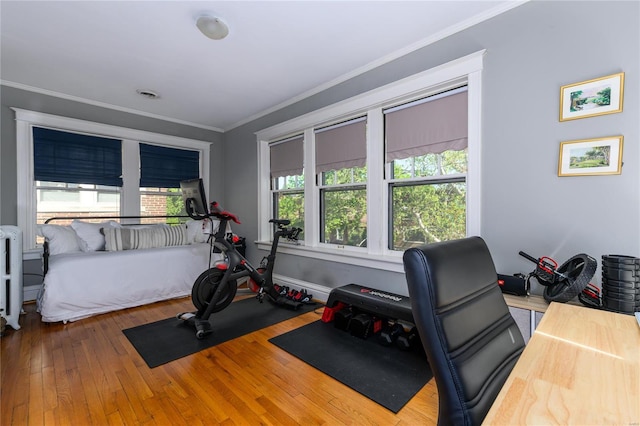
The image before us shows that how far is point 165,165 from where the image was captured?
15.3 ft

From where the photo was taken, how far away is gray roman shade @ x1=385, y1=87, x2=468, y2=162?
2436 mm

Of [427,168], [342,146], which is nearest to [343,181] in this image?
[342,146]

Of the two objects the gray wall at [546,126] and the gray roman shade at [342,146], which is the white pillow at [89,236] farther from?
the gray wall at [546,126]

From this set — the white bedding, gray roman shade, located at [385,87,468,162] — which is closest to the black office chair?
gray roman shade, located at [385,87,468,162]

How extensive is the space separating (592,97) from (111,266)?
446 cm

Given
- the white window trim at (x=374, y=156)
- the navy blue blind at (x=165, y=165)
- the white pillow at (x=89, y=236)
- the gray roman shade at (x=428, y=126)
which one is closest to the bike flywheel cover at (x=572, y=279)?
the white window trim at (x=374, y=156)

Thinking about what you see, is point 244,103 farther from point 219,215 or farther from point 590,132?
point 590,132

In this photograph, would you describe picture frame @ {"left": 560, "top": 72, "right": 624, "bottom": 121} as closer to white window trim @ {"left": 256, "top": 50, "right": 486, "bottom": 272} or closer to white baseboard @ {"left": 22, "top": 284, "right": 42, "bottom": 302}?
white window trim @ {"left": 256, "top": 50, "right": 486, "bottom": 272}

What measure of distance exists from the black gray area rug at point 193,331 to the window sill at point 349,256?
0.63 metres

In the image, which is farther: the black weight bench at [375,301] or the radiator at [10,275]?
the radiator at [10,275]

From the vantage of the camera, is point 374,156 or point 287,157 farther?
point 287,157

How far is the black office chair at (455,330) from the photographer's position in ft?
2.51

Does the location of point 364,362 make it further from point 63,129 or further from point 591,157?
point 63,129

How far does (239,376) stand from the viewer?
1994 mm
